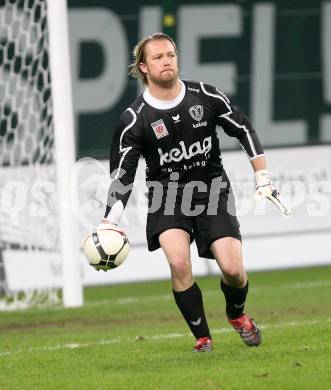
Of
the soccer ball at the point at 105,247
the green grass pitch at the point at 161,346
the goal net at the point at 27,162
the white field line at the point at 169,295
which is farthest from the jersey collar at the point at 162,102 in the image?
the white field line at the point at 169,295

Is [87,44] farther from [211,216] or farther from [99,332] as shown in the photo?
[211,216]

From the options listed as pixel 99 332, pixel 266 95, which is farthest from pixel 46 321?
pixel 266 95

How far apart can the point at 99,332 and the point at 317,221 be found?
23.1 feet

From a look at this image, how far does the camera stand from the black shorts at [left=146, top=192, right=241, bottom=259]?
26.8 ft

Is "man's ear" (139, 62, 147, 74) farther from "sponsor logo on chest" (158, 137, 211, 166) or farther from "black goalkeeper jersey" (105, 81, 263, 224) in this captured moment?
"sponsor logo on chest" (158, 137, 211, 166)

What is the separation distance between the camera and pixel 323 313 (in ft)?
36.9

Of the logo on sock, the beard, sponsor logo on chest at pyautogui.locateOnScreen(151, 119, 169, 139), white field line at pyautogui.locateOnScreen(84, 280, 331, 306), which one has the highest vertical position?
the beard

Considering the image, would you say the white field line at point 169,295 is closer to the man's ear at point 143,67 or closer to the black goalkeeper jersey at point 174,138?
the black goalkeeper jersey at point 174,138

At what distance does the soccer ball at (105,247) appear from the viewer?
7773 millimetres

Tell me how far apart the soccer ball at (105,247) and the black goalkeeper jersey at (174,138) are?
0.61 ft

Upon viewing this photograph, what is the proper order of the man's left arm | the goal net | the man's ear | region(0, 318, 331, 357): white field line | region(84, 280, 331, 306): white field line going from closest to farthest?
the man's left arm → the man's ear → region(0, 318, 331, 357): white field line → the goal net → region(84, 280, 331, 306): white field line

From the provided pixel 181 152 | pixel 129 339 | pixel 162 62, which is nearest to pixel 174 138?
pixel 181 152

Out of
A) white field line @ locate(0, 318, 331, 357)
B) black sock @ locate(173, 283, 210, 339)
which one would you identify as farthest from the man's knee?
white field line @ locate(0, 318, 331, 357)

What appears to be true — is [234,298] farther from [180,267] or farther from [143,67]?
[143,67]
